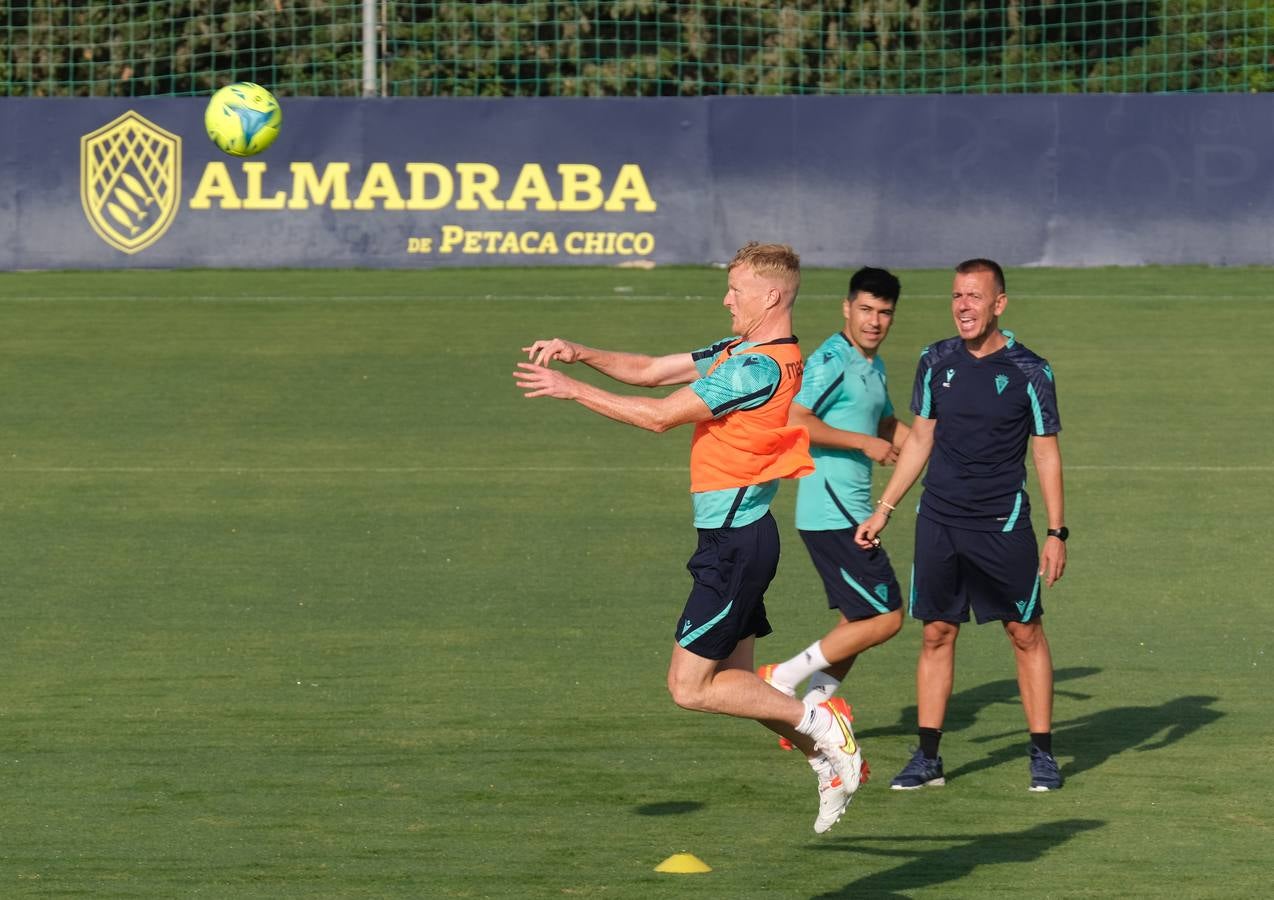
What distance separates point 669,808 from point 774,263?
2.25 meters

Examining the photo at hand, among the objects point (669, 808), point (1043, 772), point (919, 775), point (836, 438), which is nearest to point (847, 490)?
point (836, 438)

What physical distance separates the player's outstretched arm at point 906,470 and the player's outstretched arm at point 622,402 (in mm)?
1662

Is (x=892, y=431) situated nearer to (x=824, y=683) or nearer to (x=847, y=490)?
(x=847, y=490)

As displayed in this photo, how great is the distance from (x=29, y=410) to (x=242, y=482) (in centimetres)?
387

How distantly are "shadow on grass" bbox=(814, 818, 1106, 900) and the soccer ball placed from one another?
35.1 ft

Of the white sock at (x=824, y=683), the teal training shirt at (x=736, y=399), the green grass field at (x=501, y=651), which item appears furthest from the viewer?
the white sock at (x=824, y=683)

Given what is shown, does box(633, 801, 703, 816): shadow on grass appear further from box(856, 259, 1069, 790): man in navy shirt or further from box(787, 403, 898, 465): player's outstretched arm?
box(787, 403, 898, 465): player's outstretched arm

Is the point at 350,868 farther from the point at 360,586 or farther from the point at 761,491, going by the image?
the point at 360,586

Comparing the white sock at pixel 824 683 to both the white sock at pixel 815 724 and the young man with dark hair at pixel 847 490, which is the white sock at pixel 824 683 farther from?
the white sock at pixel 815 724

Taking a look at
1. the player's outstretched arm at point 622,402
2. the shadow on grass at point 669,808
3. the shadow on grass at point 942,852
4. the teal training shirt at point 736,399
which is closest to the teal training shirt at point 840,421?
the shadow on grass at point 669,808

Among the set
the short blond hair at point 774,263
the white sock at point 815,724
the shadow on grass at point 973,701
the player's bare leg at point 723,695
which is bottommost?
the shadow on grass at point 973,701

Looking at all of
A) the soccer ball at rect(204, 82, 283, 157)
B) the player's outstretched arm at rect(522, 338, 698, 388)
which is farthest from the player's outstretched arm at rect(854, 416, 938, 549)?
the soccer ball at rect(204, 82, 283, 157)

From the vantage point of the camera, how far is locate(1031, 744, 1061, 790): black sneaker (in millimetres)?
8547

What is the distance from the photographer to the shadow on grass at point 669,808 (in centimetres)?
820
